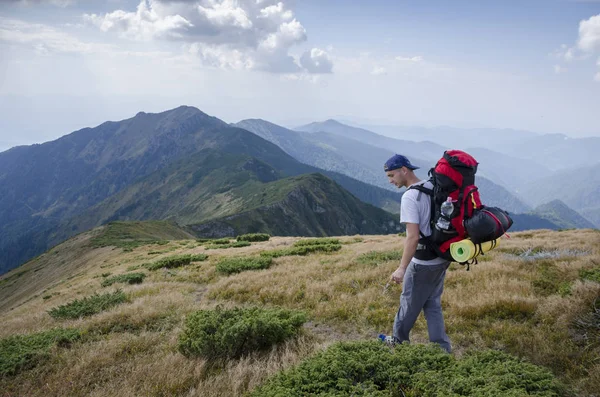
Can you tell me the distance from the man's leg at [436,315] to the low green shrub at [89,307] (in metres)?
10.3

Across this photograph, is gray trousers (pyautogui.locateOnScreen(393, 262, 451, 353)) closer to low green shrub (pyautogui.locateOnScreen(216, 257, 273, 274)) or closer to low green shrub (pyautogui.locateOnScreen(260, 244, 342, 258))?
low green shrub (pyautogui.locateOnScreen(216, 257, 273, 274))

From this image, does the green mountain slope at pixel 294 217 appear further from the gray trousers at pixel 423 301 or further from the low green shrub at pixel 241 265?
the gray trousers at pixel 423 301

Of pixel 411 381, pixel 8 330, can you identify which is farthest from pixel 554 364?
pixel 8 330

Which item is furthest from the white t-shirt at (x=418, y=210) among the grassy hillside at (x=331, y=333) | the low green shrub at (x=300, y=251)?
the low green shrub at (x=300, y=251)

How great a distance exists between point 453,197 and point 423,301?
198 cm

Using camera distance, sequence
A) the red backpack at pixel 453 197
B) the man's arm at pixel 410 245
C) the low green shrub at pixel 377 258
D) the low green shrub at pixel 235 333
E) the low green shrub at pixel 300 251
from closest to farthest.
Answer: the red backpack at pixel 453 197 → the man's arm at pixel 410 245 → the low green shrub at pixel 235 333 → the low green shrub at pixel 377 258 → the low green shrub at pixel 300 251

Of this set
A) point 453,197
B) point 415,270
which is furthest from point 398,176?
point 415,270

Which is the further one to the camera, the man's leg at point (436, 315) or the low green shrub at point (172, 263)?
the low green shrub at point (172, 263)

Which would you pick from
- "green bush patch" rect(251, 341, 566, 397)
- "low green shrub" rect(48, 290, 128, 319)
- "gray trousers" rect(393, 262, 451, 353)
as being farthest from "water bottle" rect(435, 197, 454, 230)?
"low green shrub" rect(48, 290, 128, 319)

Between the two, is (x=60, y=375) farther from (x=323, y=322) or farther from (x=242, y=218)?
(x=242, y=218)

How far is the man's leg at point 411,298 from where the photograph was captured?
5816mm

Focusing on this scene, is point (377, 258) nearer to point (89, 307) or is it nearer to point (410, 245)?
point (410, 245)

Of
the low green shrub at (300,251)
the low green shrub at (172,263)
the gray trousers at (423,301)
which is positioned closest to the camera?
the gray trousers at (423,301)

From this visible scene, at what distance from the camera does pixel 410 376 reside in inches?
173
